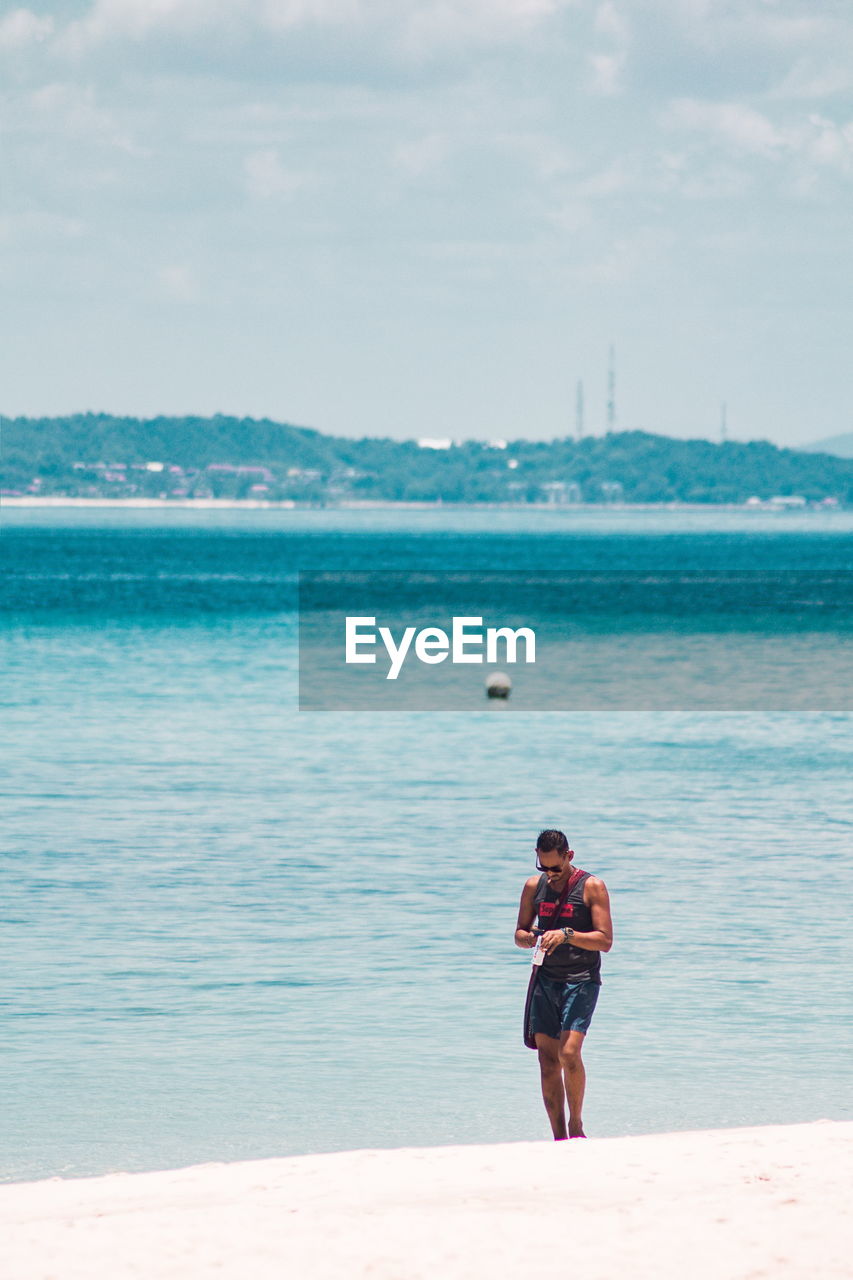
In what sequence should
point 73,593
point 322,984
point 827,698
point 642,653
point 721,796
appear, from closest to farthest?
point 322,984, point 721,796, point 827,698, point 642,653, point 73,593

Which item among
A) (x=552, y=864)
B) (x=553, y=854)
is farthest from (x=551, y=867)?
(x=553, y=854)

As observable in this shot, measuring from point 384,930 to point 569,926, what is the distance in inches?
363

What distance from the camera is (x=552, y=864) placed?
37.4ft

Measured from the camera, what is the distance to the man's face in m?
11.3

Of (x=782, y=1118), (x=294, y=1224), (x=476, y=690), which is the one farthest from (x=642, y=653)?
(x=294, y=1224)

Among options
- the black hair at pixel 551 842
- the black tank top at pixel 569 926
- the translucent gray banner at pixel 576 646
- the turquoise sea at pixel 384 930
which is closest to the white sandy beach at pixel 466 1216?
the black tank top at pixel 569 926

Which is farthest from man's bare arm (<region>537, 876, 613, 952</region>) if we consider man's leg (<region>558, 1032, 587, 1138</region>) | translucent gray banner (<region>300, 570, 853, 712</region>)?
translucent gray banner (<region>300, 570, 853, 712</region>)

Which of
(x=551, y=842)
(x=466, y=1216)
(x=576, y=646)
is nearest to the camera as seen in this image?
(x=466, y=1216)

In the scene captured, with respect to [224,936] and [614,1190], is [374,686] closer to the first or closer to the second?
[224,936]

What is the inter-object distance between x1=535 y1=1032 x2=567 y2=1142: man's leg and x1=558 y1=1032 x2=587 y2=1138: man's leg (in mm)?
45

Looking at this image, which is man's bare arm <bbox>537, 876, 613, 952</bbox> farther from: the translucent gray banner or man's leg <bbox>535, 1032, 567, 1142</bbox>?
the translucent gray banner

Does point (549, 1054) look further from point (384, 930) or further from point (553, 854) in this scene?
point (384, 930)

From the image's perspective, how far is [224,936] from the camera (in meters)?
20.3

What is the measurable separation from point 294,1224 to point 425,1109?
4640 millimetres
